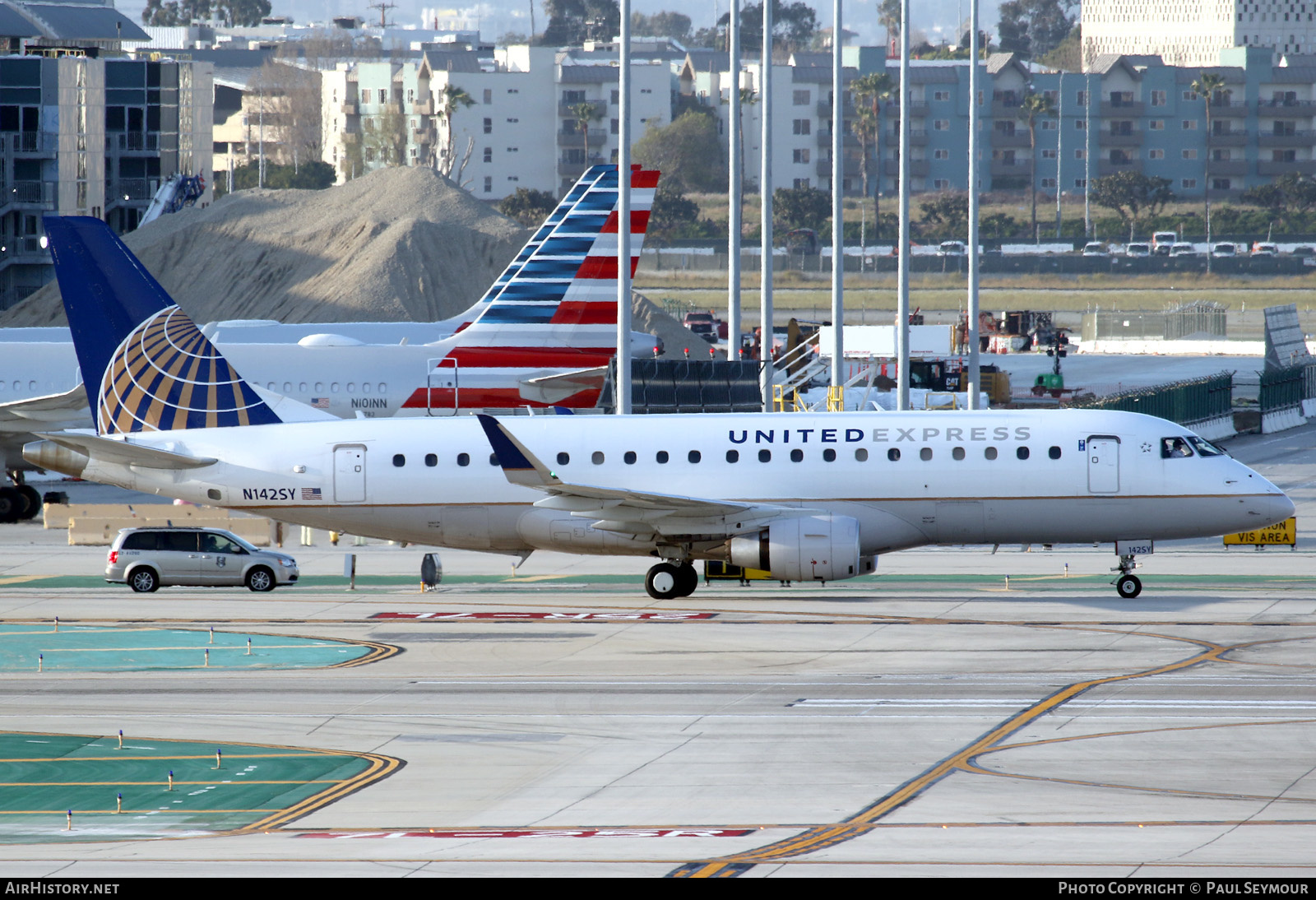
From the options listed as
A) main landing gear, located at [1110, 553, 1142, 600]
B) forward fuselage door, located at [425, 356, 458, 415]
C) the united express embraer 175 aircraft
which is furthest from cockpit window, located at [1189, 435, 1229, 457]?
forward fuselage door, located at [425, 356, 458, 415]

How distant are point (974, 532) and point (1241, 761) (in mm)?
15040

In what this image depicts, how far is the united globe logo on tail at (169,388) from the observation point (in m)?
39.7

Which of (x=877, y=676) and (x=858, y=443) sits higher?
(x=858, y=443)

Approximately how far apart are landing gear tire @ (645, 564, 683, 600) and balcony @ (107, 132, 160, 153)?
8771cm

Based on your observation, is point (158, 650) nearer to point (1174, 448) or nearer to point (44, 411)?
point (1174, 448)

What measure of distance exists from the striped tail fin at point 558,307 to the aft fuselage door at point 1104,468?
24698 millimetres

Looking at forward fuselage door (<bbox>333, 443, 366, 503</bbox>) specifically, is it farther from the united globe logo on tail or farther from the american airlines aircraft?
the american airlines aircraft

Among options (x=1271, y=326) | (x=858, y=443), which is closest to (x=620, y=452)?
(x=858, y=443)

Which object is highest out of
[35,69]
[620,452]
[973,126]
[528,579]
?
[35,69]

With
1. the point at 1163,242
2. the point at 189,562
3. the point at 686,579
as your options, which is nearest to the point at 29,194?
the point at 189,562

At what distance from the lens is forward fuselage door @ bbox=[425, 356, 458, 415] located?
58125 mm

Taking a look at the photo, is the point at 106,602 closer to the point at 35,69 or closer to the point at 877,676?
the point at 877,676

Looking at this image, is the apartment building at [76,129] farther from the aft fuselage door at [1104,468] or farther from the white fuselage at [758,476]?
the aft fuselage door at [1104,468]

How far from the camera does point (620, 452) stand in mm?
38375
